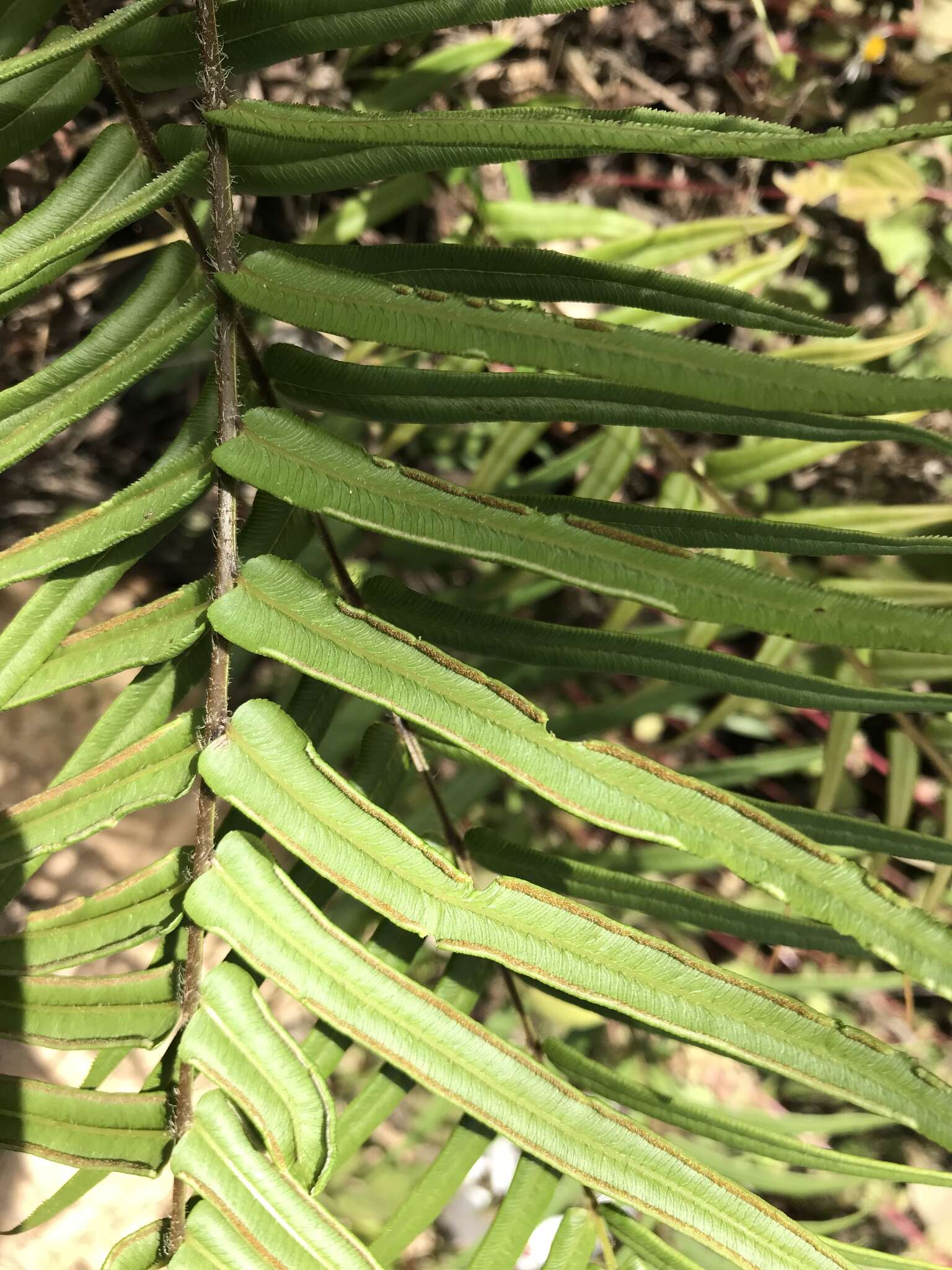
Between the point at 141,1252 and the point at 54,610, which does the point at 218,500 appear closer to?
the point at 54,610

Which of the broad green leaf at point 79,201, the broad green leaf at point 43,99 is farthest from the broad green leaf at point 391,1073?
the broad green leaf at point 43,99

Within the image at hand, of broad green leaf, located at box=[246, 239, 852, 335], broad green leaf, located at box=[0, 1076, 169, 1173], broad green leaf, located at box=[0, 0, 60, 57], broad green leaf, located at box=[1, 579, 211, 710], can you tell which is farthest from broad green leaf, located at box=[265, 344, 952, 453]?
broad green leaf, located at box=[0, 1076, 169, 1173]

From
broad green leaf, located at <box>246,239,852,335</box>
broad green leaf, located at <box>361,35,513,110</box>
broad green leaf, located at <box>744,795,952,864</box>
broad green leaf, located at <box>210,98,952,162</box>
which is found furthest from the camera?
broad green leaf, located at <box>361,35,513,110</box>

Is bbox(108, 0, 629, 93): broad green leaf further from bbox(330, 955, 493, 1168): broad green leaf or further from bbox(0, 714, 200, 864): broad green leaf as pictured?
bbox(330, 955, 493, 1168): broad green leaf

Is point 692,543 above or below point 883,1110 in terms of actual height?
above

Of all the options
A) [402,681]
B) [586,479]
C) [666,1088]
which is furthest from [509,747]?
[666,1088]

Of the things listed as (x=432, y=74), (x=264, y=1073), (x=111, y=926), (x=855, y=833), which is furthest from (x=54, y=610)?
(x=432, y=74)

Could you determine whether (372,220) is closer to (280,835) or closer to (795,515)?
(795,515)
